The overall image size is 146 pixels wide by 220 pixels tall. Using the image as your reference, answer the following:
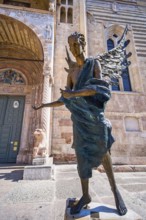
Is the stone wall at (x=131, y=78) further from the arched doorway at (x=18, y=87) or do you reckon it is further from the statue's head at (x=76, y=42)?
the statue's head at (x=76, y=42)

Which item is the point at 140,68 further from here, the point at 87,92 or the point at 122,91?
the point at 87,92

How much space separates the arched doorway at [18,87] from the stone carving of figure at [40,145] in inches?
68.5

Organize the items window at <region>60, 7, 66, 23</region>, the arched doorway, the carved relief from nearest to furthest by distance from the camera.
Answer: the arched doorway
the carved relief
window at <region>60, 7, 66, 23</region>

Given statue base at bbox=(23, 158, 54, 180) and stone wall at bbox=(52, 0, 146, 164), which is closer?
statue base at bbox=(23, 158, 54, 180)

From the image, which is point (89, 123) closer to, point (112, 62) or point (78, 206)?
point (78, 206)

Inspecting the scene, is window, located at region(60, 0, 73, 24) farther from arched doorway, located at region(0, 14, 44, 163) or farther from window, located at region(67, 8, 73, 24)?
arched doorway, located at region(0, 14, 44, 163)

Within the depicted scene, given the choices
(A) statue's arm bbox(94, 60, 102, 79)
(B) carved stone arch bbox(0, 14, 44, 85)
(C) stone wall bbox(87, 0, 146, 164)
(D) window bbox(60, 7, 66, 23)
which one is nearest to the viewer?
(A) statue's arm bbox(94, 60, 102, 79)

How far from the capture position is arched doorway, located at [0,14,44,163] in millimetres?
6336

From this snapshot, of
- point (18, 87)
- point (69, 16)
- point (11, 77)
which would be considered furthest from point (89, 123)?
point (69, 16)

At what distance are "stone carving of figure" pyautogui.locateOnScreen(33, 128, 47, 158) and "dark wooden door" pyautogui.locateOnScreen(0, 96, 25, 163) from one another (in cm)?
288

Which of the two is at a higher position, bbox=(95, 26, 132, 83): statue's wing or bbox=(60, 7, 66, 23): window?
bbox=(60, 7, 66, 23): window

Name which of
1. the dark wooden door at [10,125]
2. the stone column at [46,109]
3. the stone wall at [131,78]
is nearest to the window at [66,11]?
the stone wall at [131,78]

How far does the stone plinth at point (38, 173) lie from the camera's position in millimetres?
3539

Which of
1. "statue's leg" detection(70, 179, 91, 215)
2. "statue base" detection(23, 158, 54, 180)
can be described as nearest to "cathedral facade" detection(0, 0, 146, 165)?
"statue base" detection(23, 158, 54, 180)
